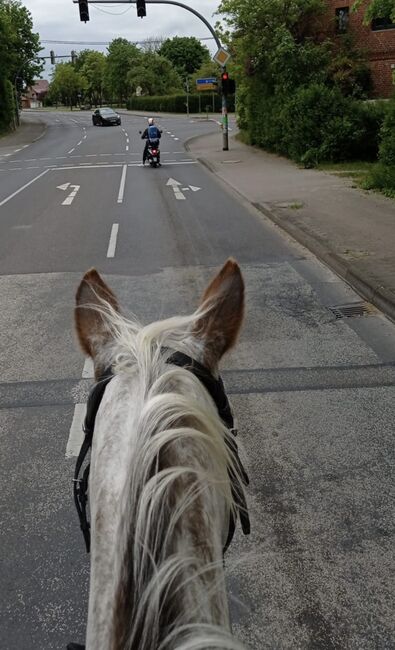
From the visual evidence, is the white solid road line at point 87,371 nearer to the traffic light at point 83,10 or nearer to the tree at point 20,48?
the traffic light at point 83,10

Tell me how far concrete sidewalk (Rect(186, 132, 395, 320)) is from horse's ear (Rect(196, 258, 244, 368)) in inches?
214

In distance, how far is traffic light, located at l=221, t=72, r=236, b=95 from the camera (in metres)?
24.3

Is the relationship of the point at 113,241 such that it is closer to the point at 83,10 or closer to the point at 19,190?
the point at 19,190

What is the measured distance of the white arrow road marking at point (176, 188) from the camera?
53.8 ft

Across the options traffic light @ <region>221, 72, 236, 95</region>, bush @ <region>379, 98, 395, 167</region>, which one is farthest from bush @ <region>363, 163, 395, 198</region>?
traffic light @ <region>221, 72, 236, 95</region>

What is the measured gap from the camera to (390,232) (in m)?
10.4

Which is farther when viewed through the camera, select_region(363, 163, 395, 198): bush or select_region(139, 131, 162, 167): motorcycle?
select_region(139, 131, 162, 167): motorcycle

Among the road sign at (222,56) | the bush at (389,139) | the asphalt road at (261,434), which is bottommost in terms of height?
the asphalt road at (261,434)

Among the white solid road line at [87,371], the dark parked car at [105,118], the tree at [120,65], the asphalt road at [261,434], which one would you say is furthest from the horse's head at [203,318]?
the tree at [120,65]

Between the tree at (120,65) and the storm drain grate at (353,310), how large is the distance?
98.7 m

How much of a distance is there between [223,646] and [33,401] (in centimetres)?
435

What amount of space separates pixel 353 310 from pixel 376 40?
2113 centimetres

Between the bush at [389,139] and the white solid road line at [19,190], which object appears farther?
the white solid road line at [19,190]

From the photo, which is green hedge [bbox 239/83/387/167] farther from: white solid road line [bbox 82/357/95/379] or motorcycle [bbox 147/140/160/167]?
white solid road line [bbox 82/357/95/379]
